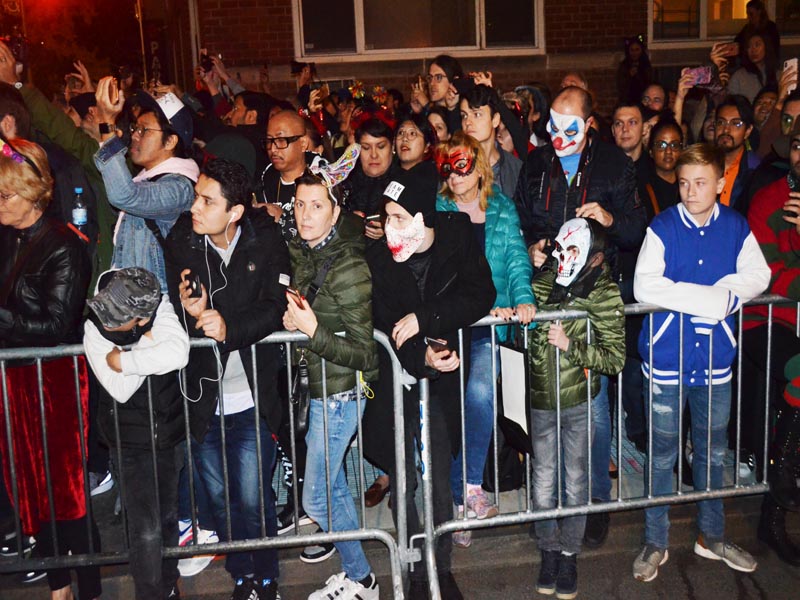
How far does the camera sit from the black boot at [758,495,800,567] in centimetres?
543

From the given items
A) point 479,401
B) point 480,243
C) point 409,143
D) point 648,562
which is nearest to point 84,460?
point 479,401

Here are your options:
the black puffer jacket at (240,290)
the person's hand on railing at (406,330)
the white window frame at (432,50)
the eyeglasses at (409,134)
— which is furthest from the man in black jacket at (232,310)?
the white window frame at (432,50)

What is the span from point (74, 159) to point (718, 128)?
4.50 meters

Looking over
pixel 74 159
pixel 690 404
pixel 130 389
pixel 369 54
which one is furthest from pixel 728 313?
pixel 369 54

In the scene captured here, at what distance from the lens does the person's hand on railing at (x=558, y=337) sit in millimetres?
4918

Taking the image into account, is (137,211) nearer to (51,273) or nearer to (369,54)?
(51,273)

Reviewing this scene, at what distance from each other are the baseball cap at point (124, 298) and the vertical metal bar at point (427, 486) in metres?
1.41

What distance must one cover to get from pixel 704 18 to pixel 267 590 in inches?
488

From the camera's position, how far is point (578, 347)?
493 cm

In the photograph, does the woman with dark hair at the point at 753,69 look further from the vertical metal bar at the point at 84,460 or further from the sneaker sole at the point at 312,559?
the vertical metal bar at the point at 84,460

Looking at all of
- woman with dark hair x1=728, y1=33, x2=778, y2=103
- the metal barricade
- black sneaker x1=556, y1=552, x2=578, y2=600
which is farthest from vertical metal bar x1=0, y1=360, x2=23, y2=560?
woman with dark hair x1=728, y1=33, x2=778, y2=103

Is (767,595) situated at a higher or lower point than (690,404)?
lower

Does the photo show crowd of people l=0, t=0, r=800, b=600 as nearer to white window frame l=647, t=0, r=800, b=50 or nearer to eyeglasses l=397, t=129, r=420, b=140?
eyeglasses l=397, t=129, r=420, b=140

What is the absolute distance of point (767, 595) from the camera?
511 cm
